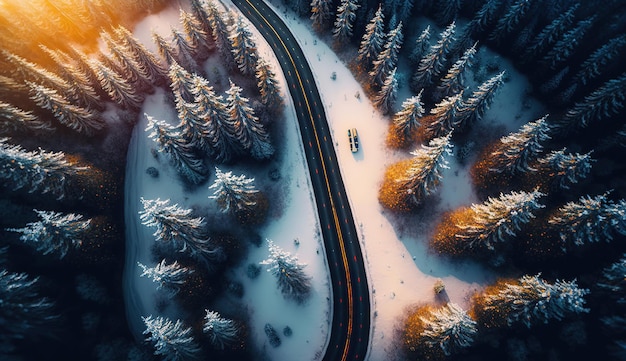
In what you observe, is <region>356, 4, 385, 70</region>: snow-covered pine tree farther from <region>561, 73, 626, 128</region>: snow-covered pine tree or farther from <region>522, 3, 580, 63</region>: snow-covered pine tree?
<region>561, 73, 626, 128</region>: snow-covered pine tree

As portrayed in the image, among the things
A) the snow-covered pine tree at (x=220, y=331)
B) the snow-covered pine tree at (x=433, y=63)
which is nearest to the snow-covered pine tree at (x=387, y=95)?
the snow-covered pine tree at (x=433, y=63)

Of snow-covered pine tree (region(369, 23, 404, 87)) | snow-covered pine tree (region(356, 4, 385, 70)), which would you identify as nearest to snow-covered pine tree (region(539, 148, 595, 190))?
snow-covered pine tree (region(369, 23, 404, 87))

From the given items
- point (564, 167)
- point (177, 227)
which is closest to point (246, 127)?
point (177, 227)

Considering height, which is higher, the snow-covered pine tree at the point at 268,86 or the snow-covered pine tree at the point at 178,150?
the snow-covered pine tree at the point at 268,86

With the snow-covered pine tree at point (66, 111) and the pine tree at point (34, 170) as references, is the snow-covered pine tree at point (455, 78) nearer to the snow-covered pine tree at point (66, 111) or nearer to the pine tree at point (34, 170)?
the snow-covered pine tree at point (66, 111)

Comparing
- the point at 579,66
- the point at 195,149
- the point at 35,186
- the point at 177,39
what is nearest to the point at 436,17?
the point at 579,66

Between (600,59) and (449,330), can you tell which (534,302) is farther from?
(600,59)
